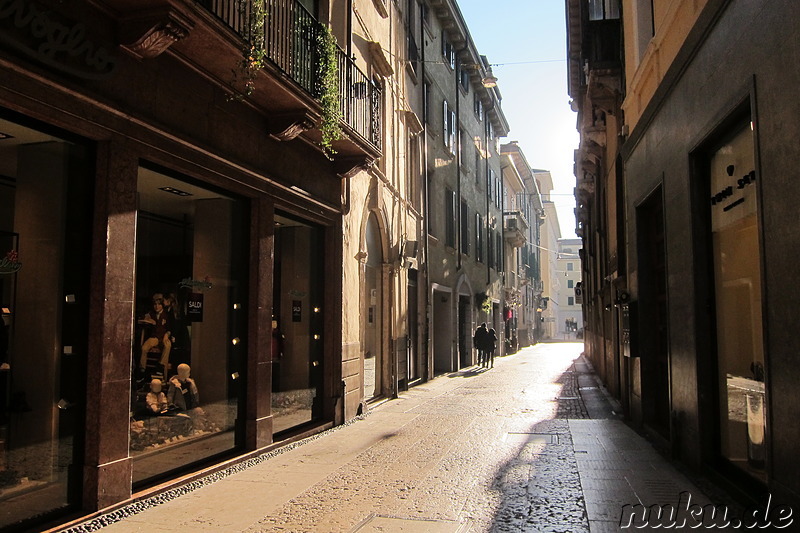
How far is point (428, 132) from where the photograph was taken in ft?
62.2

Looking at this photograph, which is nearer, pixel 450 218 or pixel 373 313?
pixel 373 313

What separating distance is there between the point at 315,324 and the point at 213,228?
2.98 m

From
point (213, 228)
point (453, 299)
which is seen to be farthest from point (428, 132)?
point (213, 228)

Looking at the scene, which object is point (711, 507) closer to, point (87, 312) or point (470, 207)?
point (87, 312)

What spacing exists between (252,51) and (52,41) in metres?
2.10

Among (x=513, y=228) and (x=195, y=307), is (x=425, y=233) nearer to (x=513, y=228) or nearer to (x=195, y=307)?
(x=195, y=307)

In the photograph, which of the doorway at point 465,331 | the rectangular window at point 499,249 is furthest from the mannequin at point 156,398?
the rectangular window at point 499,249

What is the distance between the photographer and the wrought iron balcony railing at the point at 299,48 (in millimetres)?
7059

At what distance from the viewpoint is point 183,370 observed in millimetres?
7148

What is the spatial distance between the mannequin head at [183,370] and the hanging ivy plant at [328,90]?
3.45 m

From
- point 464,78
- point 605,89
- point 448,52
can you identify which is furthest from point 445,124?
point 605,89

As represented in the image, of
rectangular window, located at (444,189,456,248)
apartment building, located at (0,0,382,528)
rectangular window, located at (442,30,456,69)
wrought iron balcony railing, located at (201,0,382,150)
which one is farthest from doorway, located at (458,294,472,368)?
apartment building, located at (0,0,382,528)

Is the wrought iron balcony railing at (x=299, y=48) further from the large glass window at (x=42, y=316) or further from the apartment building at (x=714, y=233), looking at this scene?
the apartment building at (x=714, y=233)

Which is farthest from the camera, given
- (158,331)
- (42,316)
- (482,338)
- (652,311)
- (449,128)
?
(482,338)
